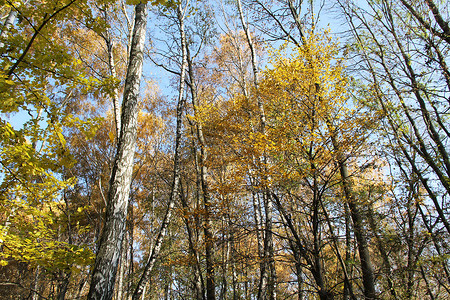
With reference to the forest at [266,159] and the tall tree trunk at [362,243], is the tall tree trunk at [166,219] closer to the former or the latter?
the forest at [266,159]

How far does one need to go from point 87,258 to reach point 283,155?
3419 millimetres

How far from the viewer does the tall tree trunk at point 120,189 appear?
2.14 meters

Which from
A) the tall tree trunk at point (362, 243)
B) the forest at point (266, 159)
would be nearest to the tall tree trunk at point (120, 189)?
the forest at point (266, 159)

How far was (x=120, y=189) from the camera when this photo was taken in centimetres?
253

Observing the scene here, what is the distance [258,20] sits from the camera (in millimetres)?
8086

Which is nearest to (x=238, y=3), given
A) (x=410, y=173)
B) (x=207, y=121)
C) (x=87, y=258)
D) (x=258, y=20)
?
(x=258, y=20)

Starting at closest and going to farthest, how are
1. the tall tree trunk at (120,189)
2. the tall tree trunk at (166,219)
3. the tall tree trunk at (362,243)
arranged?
the tall tree trunk at (120,189) → the tall tree trunk at (166,219) → the tall tree trunk at (362,243)

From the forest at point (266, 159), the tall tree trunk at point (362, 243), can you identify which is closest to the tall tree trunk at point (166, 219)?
the forest at point (266, 159)

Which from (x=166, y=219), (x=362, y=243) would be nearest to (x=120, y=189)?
(x=166, y=219)

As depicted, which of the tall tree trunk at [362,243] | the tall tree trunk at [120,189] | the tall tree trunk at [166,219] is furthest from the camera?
the tall tree trunk at [362,243]

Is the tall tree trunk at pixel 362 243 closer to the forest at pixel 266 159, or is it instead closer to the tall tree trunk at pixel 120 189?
the forest at pixel 266 159

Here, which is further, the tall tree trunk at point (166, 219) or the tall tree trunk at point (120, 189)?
the tall tree trunk at point (166, 219)

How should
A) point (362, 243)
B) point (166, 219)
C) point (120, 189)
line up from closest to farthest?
point (120, 189) < point (166, 219) < point (362, 243)

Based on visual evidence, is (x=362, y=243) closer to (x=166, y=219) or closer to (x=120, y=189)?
(x=166, y=219)
